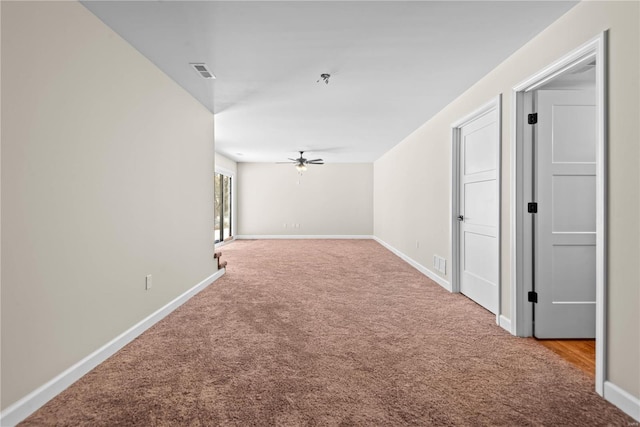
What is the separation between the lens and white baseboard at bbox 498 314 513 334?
9.24 ft

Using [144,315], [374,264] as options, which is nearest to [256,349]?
[144,315]

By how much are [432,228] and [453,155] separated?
1273 mm

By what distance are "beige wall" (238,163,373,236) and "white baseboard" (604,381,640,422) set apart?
29.0 feet

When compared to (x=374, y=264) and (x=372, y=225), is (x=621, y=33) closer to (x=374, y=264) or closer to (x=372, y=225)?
(x=374, y=264)

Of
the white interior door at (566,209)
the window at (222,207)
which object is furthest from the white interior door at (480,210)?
the window at (222,207)

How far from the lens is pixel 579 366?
222 cm

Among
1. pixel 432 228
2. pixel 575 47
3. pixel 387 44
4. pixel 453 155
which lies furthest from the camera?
pixel 432 228

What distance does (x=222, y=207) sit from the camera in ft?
31.9

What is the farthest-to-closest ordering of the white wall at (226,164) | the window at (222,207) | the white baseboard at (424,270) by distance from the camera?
the window at (222,207) → the white wall at (226,164) → the white baseboard at (424,270)

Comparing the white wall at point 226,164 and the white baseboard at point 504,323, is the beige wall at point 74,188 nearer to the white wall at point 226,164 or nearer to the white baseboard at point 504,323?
the white baseboard at point 504,323

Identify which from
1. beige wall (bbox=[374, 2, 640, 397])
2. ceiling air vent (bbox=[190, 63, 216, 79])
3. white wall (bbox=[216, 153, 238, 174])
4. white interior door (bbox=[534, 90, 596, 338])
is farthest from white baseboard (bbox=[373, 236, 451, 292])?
white wall (bbox=[216, 153, 238, 174])

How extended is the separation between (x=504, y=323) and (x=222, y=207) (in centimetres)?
835

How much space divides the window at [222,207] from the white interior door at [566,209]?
7740mm

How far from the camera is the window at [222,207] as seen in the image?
30.3ft
